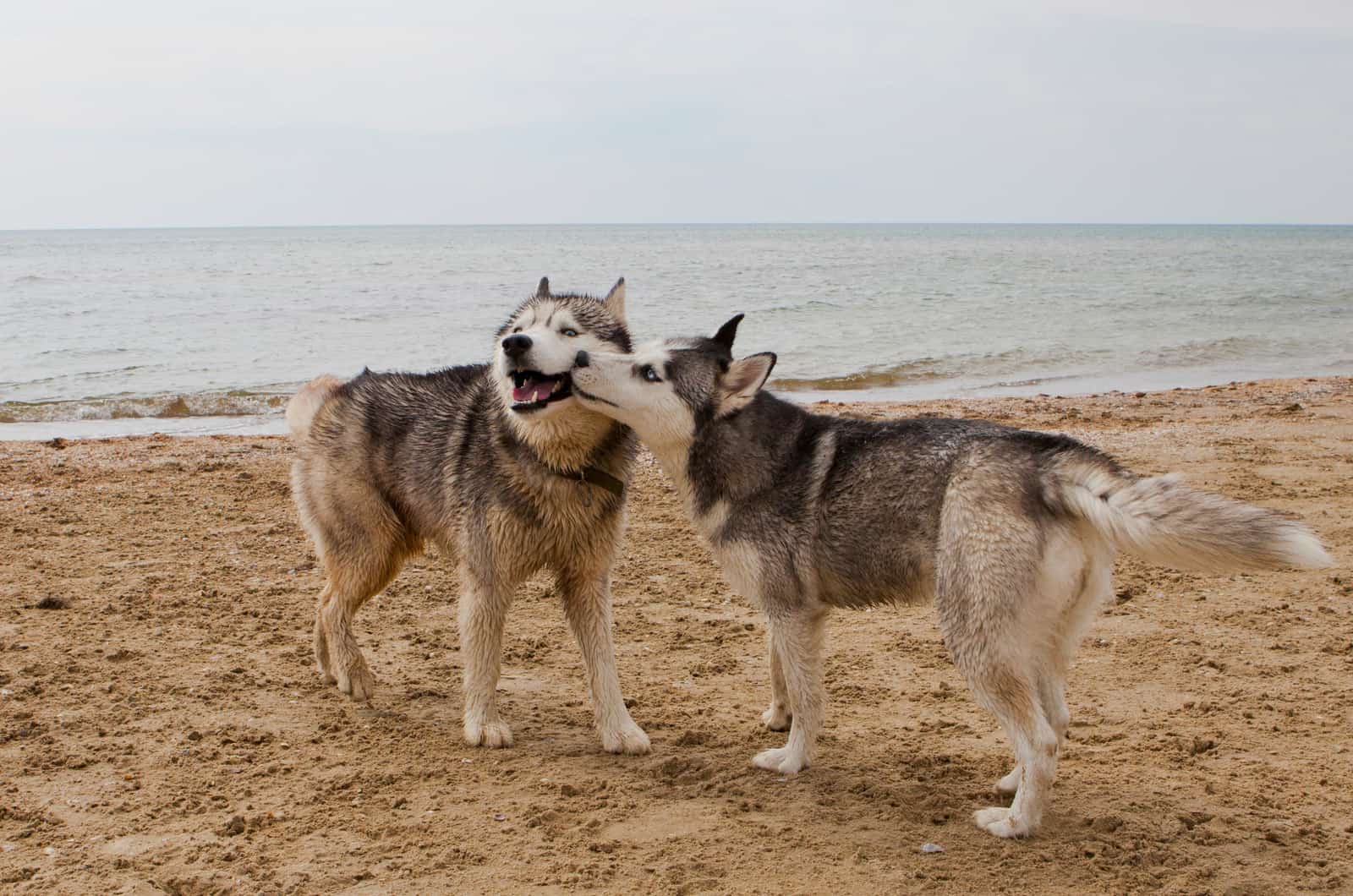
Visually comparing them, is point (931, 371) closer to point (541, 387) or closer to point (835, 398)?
point (835, 398)

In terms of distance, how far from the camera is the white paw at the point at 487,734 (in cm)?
492

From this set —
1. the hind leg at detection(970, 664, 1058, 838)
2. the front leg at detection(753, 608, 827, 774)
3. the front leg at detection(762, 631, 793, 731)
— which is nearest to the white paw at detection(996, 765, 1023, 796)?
the hind leg at detection(970, 664, 1058, 838)

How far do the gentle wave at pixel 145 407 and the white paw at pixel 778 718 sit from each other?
1157 cm

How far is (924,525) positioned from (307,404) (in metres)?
3.41

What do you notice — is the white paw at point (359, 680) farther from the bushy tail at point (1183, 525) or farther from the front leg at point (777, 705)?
the bushy tail at point (1183, 525)

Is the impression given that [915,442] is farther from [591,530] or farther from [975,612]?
[591,530]

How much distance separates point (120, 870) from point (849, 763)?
2.83 metres

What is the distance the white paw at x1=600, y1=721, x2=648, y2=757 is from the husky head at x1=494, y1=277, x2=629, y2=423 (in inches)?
57.3

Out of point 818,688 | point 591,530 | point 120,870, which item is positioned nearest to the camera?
point 120,870

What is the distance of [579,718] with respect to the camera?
536cm

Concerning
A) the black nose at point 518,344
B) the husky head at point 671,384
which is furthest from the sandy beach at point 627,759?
the black nose at point 518,344

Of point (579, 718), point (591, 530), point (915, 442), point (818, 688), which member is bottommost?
point (579, 718)

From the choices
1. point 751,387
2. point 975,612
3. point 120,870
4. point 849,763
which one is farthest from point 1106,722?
point 120,870

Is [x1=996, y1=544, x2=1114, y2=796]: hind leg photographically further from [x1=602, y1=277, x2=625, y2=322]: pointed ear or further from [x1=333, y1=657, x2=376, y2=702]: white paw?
[x1=333, y1=657, x2=376, y2=702]: white paw
